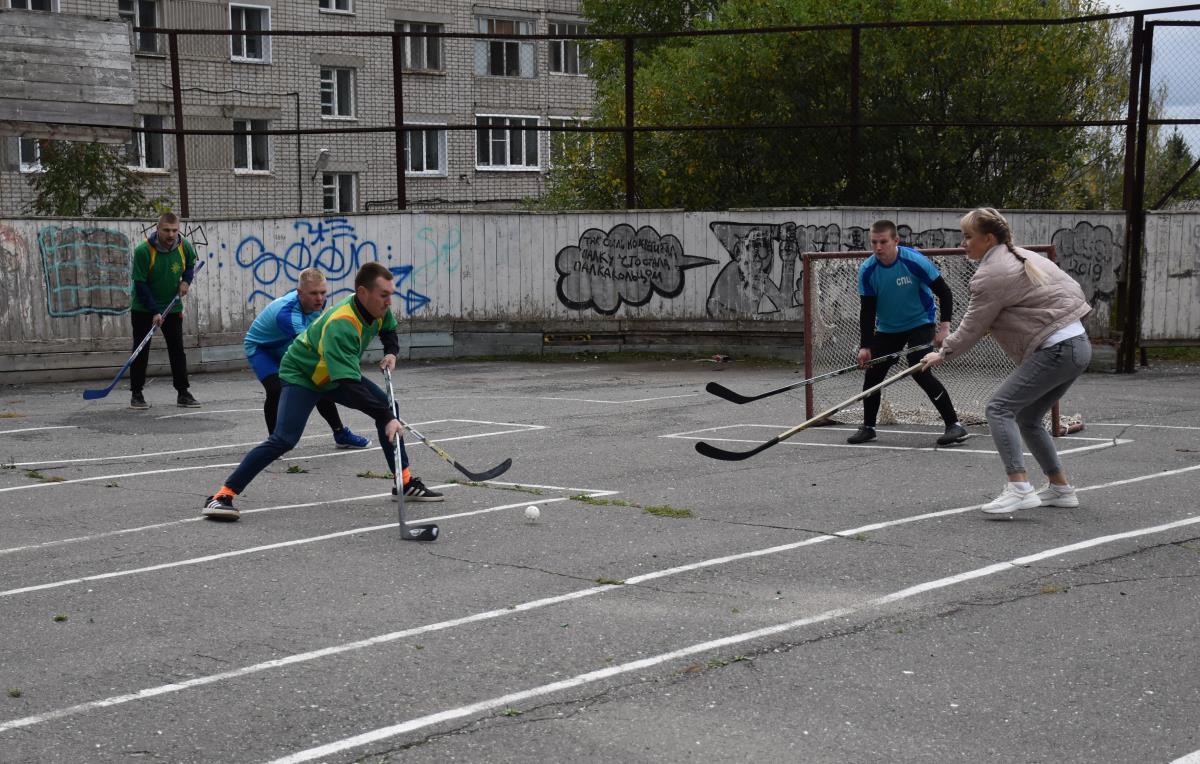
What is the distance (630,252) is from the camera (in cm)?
1789

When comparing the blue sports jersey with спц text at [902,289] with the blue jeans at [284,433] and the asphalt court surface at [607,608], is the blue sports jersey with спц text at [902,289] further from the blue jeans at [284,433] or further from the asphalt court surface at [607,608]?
the blue jeans at [284,433]

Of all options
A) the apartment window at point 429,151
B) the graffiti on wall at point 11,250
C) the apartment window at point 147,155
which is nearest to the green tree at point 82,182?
the apartment window at point 147,155

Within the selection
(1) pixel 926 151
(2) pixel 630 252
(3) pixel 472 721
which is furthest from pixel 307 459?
(1) pixel 926 151

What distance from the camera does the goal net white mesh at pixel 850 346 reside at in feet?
40.0

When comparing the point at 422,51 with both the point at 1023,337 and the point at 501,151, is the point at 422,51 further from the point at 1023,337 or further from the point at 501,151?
the point at 1023,337

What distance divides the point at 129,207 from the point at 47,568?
20.4m

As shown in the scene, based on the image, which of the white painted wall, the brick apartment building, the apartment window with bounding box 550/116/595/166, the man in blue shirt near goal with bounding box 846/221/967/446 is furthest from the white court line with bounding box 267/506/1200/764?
the brick apartment building

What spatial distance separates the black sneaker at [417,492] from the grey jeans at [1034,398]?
3408 mm

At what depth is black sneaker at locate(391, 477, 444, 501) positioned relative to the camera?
841 cm

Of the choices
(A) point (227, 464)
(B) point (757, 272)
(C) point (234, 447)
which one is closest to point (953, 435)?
(A) point (227, 464)

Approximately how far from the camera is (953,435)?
10.5m

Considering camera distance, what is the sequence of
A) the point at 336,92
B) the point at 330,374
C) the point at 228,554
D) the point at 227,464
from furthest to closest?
1. the point at 336,92
2. the point at 227,464
3. the point at 330,374
4. the point at 228,554

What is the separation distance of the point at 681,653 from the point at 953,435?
19.0 feet

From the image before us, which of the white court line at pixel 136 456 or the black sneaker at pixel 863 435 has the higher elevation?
the black sneaker at pixel 863 435
